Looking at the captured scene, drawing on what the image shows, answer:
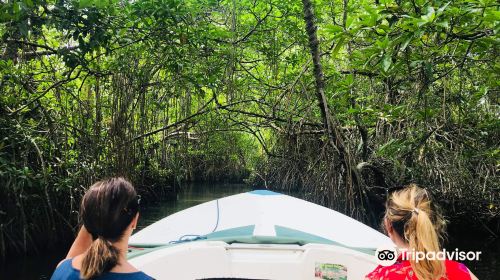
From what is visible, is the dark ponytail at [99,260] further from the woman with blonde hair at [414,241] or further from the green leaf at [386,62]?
the green leaf at [386,62]

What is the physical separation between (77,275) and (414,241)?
1038mm

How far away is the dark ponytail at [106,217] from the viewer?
1.29 metres

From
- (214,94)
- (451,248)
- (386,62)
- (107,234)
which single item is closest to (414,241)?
(107,234)

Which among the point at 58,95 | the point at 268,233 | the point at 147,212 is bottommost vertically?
the point at 147,212

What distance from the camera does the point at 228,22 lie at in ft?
22.4

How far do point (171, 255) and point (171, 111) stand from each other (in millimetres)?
7399

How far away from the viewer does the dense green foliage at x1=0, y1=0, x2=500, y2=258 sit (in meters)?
4.42

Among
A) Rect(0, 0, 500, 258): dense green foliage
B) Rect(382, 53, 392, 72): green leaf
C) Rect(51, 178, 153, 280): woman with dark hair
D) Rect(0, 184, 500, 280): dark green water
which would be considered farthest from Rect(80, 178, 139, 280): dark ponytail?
Rect(0, 184, 500, 280): dark green water

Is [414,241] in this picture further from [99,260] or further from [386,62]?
[386,62]

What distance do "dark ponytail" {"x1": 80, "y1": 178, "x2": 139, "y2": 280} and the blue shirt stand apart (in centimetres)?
2

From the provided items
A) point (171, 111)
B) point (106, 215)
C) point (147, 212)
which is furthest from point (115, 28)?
point (147, 212)

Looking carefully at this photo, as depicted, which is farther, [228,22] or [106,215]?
[228,22]

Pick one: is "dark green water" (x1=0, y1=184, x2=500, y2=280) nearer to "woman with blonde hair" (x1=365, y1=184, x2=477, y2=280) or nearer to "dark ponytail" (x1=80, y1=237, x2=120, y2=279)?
"dark ponytail" (x1=80, y1=237, x2=120, y2=279)

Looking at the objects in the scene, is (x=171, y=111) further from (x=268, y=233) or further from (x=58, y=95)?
(x=268, y=233)
